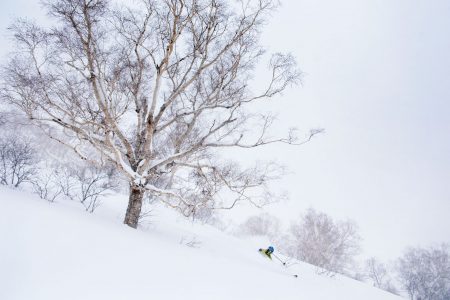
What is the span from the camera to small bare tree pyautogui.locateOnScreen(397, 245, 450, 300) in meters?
31.2

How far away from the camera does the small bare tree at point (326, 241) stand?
101 feet

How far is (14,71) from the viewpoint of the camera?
23.7ft

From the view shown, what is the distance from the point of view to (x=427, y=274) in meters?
32.2

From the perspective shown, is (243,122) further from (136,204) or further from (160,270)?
(160,270)

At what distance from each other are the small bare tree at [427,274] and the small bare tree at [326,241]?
281 inches

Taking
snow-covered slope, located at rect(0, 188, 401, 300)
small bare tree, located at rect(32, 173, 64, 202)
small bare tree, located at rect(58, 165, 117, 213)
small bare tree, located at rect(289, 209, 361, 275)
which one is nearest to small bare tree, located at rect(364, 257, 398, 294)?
small bare tree, located at rect(289, 209, 361, 275)

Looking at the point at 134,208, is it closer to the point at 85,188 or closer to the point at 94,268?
the point at 94,268

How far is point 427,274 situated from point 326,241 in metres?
13.3

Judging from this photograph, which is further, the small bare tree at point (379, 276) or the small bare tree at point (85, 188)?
the small bare tree at point (379, 276)

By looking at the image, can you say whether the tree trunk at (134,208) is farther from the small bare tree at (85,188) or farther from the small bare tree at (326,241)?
the small bare tree at (326,241)

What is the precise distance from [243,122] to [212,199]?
3.03 metres

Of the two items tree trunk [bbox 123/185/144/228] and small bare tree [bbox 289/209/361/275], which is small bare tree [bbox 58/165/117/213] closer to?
tree trunk [bbox 123/185/144/228]

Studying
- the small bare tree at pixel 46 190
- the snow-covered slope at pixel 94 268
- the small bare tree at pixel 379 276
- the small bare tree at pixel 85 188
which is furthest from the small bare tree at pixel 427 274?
the small bare tree at pixel 46 190

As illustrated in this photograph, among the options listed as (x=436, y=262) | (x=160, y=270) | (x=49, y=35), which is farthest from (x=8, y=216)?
(x=436, y=262)
